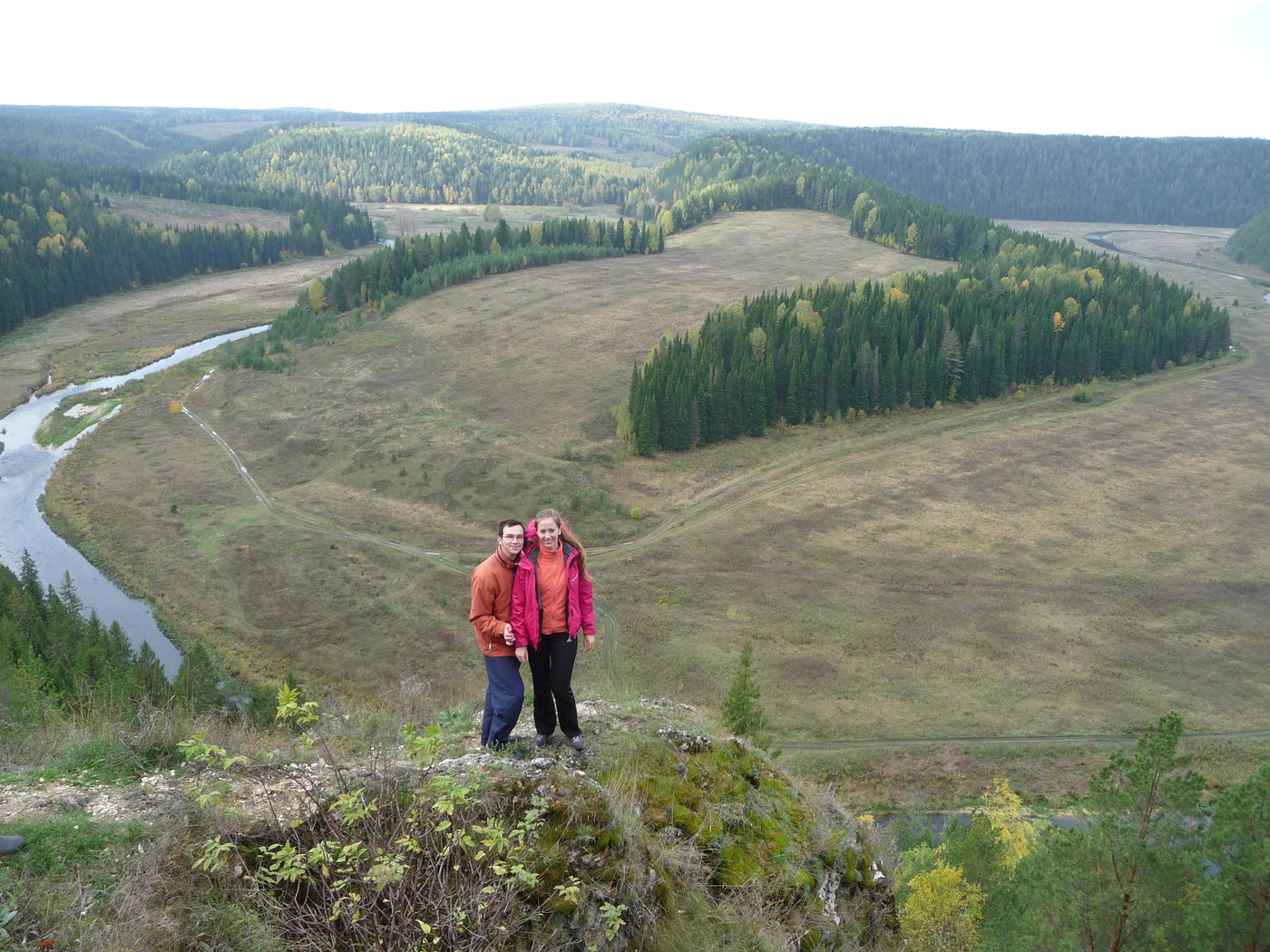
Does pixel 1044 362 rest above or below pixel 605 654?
above

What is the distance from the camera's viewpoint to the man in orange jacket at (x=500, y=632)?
492 inches

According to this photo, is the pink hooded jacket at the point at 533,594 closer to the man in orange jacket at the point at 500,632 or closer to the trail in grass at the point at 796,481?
the man in orange jacket at the point at 500,632

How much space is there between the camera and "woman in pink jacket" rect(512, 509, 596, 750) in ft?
41.5

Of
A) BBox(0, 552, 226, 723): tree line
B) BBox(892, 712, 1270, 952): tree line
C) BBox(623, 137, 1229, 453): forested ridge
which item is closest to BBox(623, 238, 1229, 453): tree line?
BBox(623, 137, 1229, 453): forested ridge

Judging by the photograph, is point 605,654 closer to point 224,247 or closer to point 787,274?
point 787,274

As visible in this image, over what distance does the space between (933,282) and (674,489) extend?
222ft

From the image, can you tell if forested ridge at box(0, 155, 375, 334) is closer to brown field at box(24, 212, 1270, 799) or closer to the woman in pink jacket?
brown field at box(24, 212, 1270, 799)

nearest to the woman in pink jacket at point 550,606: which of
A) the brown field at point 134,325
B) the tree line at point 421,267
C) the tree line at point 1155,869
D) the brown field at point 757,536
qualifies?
the tree line at point 1155,869

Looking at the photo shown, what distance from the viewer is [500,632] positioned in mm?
12586

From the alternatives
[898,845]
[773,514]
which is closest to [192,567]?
[773,514]

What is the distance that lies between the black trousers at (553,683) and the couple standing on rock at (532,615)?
0.6 inches

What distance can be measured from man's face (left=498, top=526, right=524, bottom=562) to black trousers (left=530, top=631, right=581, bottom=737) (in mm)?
1498

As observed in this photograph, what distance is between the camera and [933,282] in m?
123

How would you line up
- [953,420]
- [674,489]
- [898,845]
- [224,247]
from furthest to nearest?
1. [224,247]
2. [953,420]
3. [674,489]
4. [898,845]
